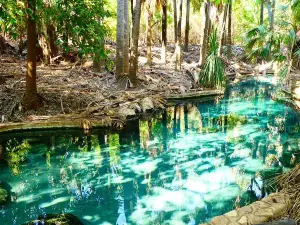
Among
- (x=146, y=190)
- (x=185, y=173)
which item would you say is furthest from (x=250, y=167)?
(x=146, y=190)

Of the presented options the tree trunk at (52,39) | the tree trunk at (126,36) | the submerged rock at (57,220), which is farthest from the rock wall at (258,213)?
the tree trunk at (52,39)

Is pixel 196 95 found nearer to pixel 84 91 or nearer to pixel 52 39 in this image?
pixel 84 91

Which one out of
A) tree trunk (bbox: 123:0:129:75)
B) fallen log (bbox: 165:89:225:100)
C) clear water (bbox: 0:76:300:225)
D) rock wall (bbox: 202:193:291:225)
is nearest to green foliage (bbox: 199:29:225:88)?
fallen log (bbox: 165:89:225:100)

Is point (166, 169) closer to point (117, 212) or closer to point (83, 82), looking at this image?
point (117, 212)

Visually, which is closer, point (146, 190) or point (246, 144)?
point (146, 190)

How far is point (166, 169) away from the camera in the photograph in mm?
6988

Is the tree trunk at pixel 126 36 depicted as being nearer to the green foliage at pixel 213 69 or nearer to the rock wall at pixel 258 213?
the green foliage at pixel 213 69

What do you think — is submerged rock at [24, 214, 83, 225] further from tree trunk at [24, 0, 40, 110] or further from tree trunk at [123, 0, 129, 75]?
tree trunk at [123, 0, 129, 75]

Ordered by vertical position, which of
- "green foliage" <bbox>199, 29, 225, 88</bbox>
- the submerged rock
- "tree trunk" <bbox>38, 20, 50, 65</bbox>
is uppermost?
"tree trunk" <bbox>38, 20, 50, 65</bbox>

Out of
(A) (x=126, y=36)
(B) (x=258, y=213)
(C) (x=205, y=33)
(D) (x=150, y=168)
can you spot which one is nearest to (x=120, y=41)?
(A) (x=126, y=36)

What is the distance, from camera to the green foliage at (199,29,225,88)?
13.2 meters

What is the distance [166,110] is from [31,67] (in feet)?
16.2

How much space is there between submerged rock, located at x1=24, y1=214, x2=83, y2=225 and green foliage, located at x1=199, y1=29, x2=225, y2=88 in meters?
9.88

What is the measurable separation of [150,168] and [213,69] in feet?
25.9
